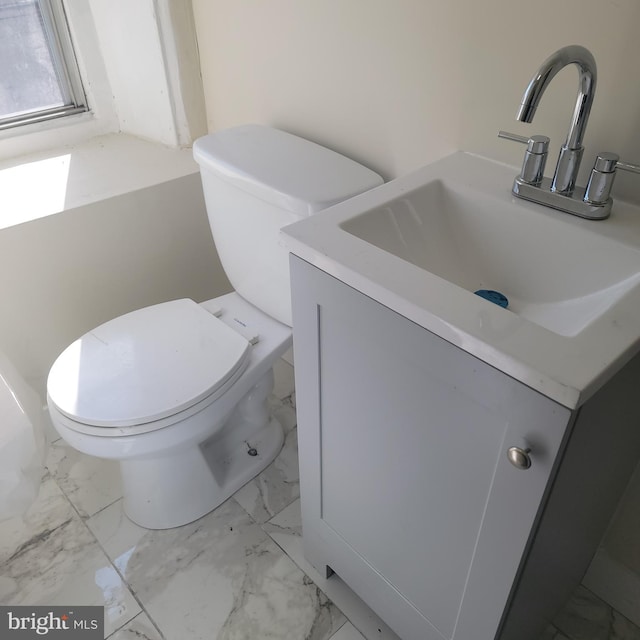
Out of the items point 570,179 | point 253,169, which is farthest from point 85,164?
point 570,179

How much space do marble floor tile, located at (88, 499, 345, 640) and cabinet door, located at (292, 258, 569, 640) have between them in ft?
0.61

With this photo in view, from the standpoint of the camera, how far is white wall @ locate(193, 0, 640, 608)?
0.83 m

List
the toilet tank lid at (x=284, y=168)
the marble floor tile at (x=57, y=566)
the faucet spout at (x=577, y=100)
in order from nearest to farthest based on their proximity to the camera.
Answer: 1. the faucet spout at (x=577, y=100)
2. the toilet tank lid at (x=284, y=168)
3. the marble floor tile at (x=57, y=566)

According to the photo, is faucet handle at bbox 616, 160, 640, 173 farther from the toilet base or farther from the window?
the window

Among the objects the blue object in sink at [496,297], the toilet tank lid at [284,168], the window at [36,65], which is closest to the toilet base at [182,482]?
the toilet tank lid at [284,168]

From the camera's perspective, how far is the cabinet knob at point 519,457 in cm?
64

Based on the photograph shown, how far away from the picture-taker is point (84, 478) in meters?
1.51

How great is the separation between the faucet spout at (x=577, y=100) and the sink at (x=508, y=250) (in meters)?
0.07

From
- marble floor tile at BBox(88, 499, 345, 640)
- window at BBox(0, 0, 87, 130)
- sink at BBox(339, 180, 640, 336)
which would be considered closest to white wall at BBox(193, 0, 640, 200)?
sink at BBox(339, 180, 640, 336)

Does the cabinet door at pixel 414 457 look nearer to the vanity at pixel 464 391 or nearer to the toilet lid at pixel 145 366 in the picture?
the vanity at pixel 464 391

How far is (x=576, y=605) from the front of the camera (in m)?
1.20

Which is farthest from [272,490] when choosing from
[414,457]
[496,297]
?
[496,297]

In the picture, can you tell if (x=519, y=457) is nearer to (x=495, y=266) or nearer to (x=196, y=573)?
(x=495, y=266)

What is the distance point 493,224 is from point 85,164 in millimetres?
1195
